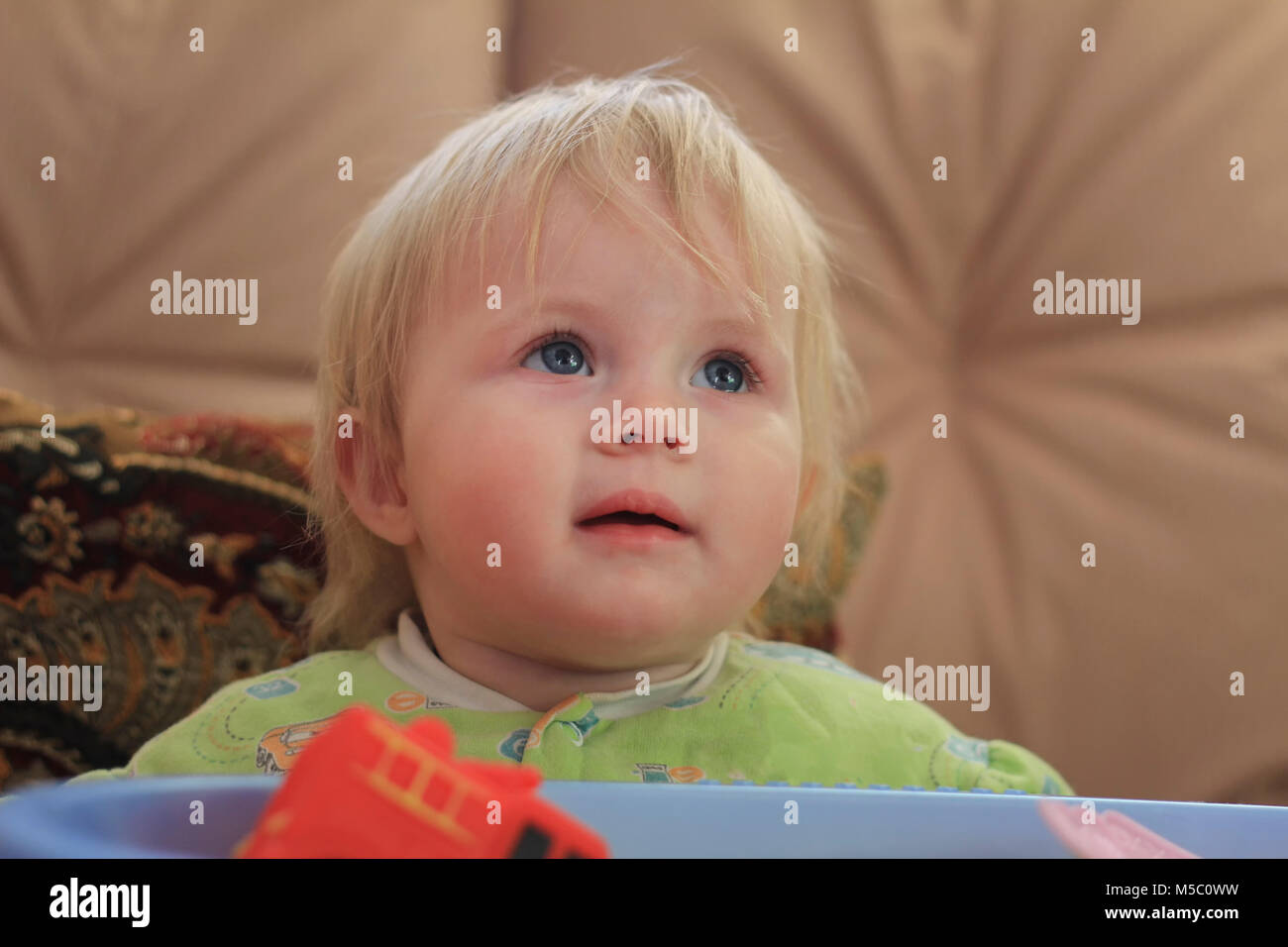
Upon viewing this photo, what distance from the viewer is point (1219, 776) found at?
38.0 inches

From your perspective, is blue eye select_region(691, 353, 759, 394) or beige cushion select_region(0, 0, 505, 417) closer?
blue eye select_region(691, 353, 759, 394)

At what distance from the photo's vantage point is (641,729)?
69cm

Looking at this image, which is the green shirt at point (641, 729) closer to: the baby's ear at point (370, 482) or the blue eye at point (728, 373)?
the baby's ear at point (370, 482)

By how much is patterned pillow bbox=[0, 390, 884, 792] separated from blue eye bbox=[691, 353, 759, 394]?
34 centimetres

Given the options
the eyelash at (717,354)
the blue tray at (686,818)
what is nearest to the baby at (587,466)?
the eyelash at (717,354)

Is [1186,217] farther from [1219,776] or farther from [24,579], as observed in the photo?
[24,579]

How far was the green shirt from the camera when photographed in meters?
0.67

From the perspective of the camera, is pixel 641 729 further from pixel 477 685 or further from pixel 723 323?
pixel 723 323

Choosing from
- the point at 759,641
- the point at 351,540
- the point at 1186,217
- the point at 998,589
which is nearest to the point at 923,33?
the point at 1186,217

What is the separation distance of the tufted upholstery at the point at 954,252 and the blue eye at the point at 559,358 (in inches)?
17.2

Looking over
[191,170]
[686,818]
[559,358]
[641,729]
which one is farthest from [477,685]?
[191,170]

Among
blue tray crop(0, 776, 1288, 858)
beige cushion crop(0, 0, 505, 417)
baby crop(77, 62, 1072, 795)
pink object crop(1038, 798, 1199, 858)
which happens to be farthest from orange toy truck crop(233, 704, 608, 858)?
beige cushion crop(0, 0, 505, 417)

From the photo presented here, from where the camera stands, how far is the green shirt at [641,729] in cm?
67

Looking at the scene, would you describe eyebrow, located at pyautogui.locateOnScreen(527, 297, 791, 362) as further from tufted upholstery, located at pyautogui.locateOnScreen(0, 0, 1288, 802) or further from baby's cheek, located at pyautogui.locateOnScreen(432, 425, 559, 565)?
tufted upholstery, located at pyautogui.locateOnScreen(0, 0, 1288, 802)
